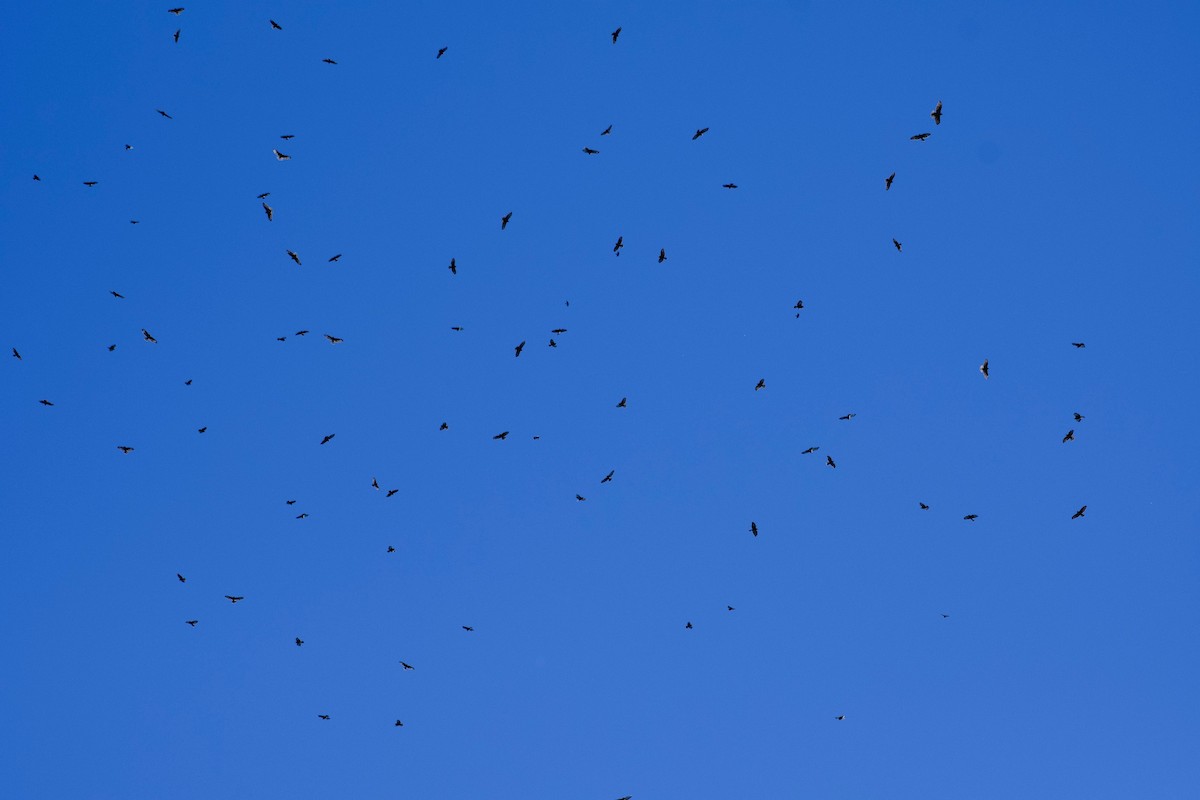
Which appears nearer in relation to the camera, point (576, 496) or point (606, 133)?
point (606, 133)

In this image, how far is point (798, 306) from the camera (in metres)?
30.9

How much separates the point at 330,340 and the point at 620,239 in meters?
9.87

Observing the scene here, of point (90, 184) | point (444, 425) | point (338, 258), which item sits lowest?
point (444, 425)

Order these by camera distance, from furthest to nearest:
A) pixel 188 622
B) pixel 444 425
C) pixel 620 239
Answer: pixel 188 622 → pixel 444 425 → pixel 620 239

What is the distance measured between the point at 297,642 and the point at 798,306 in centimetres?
1979

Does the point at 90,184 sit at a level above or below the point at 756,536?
above

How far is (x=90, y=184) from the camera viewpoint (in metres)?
32.1

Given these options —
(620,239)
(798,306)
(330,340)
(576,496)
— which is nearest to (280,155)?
(330,340)

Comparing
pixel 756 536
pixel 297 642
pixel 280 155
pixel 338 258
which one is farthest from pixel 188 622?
pixel 756 536

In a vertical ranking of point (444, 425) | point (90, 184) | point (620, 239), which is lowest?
point (444, 425)

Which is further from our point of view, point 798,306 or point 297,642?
point 297,642

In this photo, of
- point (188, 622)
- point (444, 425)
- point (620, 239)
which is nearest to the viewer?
point (620, 239)

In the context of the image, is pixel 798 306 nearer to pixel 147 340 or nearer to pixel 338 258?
pixel 338 258

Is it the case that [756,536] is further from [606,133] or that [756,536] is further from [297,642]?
[297,642]
